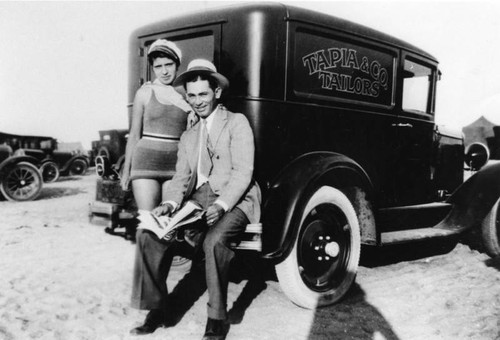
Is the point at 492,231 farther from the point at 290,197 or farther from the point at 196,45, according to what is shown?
the point at 196,45

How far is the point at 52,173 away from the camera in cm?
1272

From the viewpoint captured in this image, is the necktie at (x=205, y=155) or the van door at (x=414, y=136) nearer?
the necktie at (x=205, y=155)

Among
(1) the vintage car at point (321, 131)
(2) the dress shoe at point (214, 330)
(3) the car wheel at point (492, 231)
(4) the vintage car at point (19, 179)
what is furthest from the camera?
(4) the vintage car at point (19, 179)

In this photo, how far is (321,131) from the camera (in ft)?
10.3

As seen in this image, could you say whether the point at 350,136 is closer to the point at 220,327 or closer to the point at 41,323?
the point at 220,327

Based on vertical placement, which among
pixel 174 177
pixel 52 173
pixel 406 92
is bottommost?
pixel 52 173

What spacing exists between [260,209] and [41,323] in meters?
1.60

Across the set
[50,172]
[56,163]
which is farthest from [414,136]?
[56,163]

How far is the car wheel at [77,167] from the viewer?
14.9 metres

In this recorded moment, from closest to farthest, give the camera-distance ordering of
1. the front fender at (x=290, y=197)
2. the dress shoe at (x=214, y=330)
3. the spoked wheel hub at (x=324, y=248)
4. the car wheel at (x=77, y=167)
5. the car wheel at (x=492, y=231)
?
1. the dress shoe at (x=214, y=330)
2. the front fender at (x=290, y=197)
3. the spoked wheel hub at (x=324, y=248)
4. the car wheel at (x=492, y=231)
5. the car wheel at (x=77, y=167)

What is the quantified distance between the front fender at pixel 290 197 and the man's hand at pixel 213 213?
1.13 ft

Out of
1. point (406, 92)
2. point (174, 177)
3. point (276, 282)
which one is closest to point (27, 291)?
point (174, 177)

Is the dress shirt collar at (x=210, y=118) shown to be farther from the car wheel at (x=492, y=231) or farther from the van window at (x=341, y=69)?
the car wheel at (x=492, y=231)

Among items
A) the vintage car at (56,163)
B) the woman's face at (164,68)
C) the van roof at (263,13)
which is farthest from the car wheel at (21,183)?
the woman's face at (164,68)
